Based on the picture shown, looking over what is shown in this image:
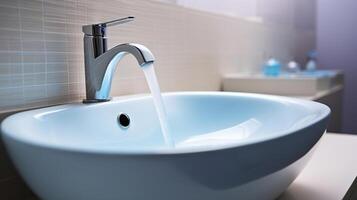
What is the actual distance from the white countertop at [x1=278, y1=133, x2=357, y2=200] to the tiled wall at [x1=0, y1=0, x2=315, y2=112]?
48 centimetres

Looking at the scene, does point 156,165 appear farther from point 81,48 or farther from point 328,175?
point 81,48

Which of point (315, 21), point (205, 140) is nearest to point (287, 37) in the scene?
point (315, 21)

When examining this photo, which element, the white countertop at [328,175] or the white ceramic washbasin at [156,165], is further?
the white countertop at [328,175]

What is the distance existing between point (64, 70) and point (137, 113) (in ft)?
0.58

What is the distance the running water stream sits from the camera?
0.72 meters

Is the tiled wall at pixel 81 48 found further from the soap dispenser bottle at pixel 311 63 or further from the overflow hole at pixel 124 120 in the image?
the soap dispenser bottle at pixel 311 63

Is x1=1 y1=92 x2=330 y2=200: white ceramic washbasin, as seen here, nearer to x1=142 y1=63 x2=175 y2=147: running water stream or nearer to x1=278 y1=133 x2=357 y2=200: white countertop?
x1=278 y1=133 x2=357 y2=200: white countertop

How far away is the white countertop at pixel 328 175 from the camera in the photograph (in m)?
0.55

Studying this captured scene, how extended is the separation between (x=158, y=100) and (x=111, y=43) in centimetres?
26

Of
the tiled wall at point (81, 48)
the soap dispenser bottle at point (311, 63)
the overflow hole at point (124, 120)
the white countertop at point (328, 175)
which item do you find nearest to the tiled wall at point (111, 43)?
the tiled wall at point (81, 48)

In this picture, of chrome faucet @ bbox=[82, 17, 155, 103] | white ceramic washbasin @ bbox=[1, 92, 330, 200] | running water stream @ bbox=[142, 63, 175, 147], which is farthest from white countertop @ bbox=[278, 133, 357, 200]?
chrome faucet @ bbox=[82, 17, 155, 103]

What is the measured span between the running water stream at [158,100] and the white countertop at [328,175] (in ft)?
0.90

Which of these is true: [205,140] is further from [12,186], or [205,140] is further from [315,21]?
[315,21]

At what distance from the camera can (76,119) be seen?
70 cm
